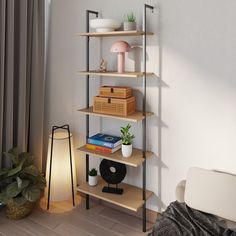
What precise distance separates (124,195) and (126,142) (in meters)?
0.46

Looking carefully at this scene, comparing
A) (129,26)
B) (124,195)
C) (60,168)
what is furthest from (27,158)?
(129,26)

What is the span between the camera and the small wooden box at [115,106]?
2127 mm

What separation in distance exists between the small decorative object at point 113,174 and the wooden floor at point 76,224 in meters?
0.26

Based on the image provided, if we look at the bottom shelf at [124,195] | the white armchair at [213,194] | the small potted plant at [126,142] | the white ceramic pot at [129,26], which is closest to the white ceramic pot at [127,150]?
the small potted plant at [126,142]

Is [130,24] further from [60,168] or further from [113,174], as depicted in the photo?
[60,168]

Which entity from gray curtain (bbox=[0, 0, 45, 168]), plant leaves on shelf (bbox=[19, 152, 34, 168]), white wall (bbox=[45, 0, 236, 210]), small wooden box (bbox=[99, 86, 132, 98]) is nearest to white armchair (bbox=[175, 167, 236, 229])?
white wall (bbox=[45, 0, 236, 210])

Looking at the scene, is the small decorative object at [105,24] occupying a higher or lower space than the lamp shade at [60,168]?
higher

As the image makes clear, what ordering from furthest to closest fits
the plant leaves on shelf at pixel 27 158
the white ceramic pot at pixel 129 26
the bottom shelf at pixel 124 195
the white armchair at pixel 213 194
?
the plant leaves on shelf at pixel 27 158, the bottom shelf at pixel 124 195, the white ceramic pot at pixel 129 26, the white armchair at pixel 213 194

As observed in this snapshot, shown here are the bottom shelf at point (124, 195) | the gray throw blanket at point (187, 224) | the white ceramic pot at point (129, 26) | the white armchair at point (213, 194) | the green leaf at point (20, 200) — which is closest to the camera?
the gray throw blanket at point (187, 224)

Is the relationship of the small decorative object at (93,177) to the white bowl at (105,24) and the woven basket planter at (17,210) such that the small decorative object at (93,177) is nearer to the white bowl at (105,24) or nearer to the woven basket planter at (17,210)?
the woven basket planter at (17,210)

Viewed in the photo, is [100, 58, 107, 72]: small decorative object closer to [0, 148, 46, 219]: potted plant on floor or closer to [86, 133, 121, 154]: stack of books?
[86, 133, 121, 154]: stack of books

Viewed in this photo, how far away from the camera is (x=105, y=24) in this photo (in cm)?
209

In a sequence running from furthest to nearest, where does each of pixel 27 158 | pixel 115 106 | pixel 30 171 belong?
1. pixel 27 158
2. pixel 30 171
3. pixel 115 106

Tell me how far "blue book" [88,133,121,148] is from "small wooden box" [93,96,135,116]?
0.24 m
